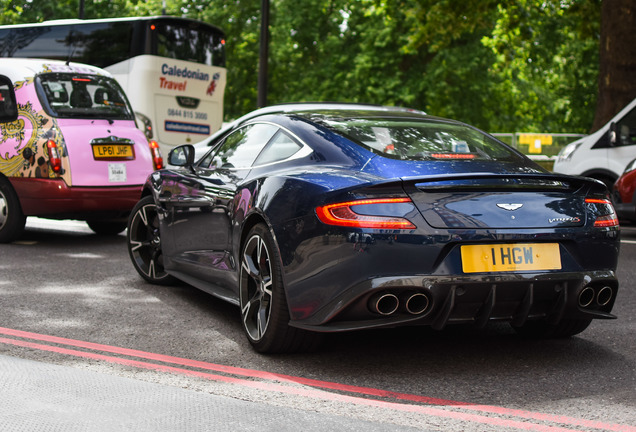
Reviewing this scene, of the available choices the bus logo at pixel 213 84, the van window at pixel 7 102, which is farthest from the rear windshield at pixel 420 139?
the bus logo at pixel 213 84

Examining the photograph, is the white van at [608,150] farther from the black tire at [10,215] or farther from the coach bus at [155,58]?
the coach bus at [155,58]

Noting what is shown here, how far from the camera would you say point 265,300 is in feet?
16.0

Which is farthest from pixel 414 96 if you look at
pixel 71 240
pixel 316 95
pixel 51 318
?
pixel 51 318

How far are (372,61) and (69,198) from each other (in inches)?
1010

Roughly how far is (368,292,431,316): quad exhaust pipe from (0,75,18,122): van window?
6755 mm

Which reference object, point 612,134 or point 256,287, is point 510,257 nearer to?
point 256,287

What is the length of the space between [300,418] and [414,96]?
1193 inches

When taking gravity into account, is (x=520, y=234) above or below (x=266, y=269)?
above

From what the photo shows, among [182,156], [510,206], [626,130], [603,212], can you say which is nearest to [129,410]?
[510,206]

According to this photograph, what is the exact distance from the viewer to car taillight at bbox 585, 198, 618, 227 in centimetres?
467

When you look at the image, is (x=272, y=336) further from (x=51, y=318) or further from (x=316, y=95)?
(x=316, y=95)

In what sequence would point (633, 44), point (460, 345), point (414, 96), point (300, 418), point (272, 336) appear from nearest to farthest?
point (300, 418), point (272, 336), point (460, 345), point (633, 44), point (414, 96)

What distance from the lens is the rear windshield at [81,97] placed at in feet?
32.7

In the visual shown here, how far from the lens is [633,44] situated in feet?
53.6
